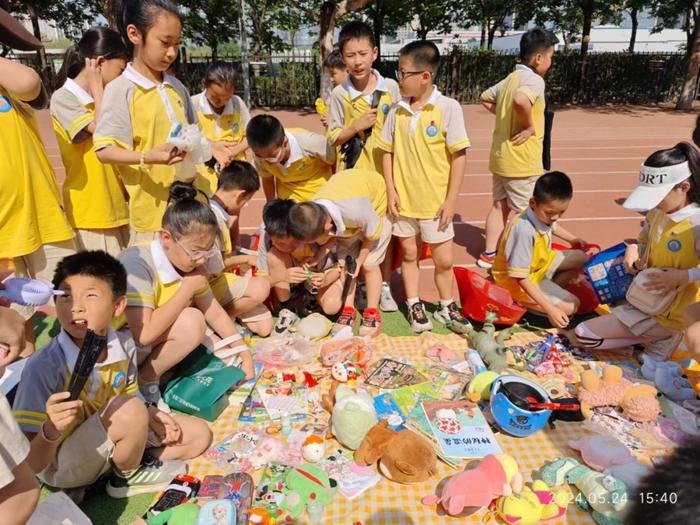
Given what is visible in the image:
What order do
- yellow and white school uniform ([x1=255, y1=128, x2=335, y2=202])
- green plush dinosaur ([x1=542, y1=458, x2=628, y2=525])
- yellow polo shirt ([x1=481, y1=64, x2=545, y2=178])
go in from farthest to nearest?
1. yellow polo shirt ([x1=481, y1=64, x2=545, y2=178])
2. yellow and white school uniform ([x1=255, y1=128, x2=335, y2=202])
3. green plush dinosaur ([x1=542, y1=458, x2=628, y2=525])

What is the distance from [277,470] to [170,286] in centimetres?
113

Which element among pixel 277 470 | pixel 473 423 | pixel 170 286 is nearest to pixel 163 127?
pixel 170 286

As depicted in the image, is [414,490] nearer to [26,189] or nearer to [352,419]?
[352,419]

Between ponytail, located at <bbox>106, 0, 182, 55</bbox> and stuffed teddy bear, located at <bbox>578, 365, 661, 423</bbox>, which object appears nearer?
stuffed teddy bear, located at <bbox>578, 365, 661, 423</bbox>

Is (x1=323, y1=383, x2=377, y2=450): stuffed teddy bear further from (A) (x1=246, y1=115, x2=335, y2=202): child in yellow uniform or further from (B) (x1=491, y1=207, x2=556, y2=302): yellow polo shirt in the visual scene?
(A) (x1=246, y1=115, x2=335, y2=202): child in yellow uniform

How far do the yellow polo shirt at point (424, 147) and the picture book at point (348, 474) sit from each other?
1.79 meters

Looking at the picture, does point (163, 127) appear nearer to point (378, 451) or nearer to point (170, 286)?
point (170, 286)

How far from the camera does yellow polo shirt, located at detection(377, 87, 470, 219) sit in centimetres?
329

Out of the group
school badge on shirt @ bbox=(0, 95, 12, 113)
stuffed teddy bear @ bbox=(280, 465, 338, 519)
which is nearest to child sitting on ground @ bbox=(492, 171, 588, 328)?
stuffed teddy bear @ bbox=(280, 465, 338, 519)

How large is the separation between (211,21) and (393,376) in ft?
91.0

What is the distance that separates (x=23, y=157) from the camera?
8.56ft

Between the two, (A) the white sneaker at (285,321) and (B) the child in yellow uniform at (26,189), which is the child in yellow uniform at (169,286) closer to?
(B) the child in yellow uniform at (26,189)

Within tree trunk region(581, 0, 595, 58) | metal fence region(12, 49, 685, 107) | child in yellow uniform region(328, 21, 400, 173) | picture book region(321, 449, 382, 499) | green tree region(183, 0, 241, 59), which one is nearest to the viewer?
picture book region(321, 449, 382, 499)

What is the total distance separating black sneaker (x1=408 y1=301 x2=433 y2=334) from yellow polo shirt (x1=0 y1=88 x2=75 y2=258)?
238 cm
